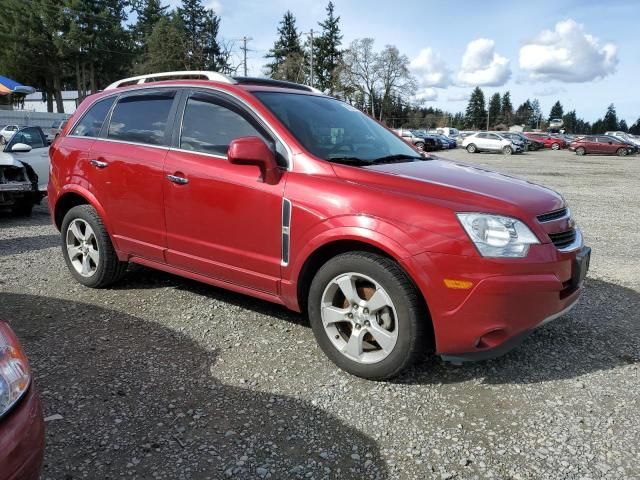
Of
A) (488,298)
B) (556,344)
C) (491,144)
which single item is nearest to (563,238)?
(488,298)

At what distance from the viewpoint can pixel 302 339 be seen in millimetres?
3957

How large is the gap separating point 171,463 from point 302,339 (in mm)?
1550

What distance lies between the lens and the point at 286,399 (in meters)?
3.14

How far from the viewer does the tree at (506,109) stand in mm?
124000

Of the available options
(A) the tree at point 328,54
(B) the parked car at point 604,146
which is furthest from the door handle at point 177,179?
(A) the tree at point 328,54

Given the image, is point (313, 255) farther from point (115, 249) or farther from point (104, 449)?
point (115, 249)

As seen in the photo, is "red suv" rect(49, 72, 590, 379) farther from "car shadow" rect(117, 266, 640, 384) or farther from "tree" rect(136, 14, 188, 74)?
"tree" rect(136, 14, 188, 74)

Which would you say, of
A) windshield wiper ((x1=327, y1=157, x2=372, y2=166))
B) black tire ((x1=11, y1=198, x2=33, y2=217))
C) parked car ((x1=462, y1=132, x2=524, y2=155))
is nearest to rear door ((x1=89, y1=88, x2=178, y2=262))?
windshield wiper ((x1=327, y1=157, x2=372, y2=166))

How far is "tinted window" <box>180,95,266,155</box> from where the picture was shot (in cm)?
387

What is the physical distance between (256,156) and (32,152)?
871 cm

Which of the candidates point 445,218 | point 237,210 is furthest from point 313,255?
point 445,218

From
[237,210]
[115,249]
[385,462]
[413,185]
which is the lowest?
[385,462]

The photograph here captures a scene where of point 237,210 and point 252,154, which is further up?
point 252,154

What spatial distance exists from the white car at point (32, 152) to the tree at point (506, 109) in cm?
12493
